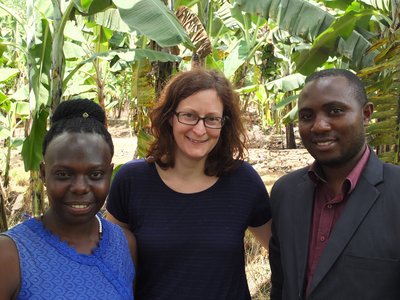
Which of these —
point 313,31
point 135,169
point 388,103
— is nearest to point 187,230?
point 135,169

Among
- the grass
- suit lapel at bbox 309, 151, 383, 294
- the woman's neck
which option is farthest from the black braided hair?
the grass

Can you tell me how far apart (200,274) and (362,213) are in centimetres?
77

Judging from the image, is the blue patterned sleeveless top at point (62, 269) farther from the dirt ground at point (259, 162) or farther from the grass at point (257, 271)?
the dirt ground at point (259, 162)

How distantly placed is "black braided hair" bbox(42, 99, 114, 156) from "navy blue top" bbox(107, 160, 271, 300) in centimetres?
49

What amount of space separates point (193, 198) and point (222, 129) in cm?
38

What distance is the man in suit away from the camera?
159cm

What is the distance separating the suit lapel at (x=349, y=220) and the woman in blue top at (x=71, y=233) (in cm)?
68

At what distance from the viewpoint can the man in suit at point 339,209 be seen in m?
1.59

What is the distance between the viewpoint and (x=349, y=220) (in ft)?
5.43

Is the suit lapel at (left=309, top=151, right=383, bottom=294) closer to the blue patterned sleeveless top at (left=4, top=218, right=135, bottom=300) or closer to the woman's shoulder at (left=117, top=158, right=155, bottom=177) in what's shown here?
the blue patterned sleeveless top at (left=4, top=218, right=135, bottom=300)

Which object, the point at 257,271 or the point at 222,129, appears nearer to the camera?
the point at 222,129

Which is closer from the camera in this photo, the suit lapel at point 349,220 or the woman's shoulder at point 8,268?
the woman's shoulder at point 8,268

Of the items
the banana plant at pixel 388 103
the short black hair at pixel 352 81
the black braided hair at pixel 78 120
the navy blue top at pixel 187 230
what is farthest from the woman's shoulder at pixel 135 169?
the banana plant at pixel 388 103

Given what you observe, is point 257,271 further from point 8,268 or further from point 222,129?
point 8,268
